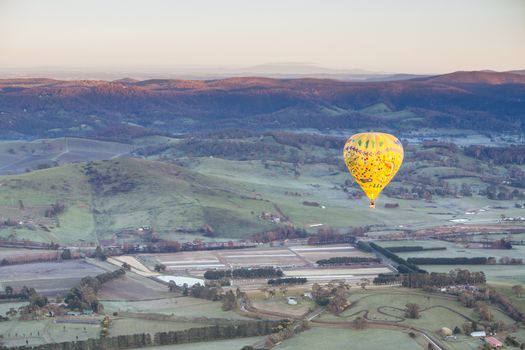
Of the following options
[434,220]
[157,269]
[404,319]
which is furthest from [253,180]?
[404,319]

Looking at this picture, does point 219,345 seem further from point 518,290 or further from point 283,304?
point 518,290

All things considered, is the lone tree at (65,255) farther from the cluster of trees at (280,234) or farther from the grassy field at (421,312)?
the grassy field at (421,312)

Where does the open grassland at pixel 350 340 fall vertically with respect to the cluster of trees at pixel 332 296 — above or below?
below

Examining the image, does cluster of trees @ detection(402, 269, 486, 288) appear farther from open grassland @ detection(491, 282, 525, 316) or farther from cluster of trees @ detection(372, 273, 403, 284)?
open grassland @ detection(491, 282, 525, 316)

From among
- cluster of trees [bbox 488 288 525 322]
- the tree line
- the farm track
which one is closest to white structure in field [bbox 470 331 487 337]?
the farm track

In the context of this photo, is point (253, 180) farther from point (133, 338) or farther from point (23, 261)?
point (133, 338)

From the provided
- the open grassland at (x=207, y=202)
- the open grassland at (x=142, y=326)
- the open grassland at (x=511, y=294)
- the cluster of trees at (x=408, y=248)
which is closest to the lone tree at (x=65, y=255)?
the open grassland at (x=207, y=202)

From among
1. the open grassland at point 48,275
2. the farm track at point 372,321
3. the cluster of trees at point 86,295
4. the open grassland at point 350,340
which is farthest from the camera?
the open grassland at point 48,275
